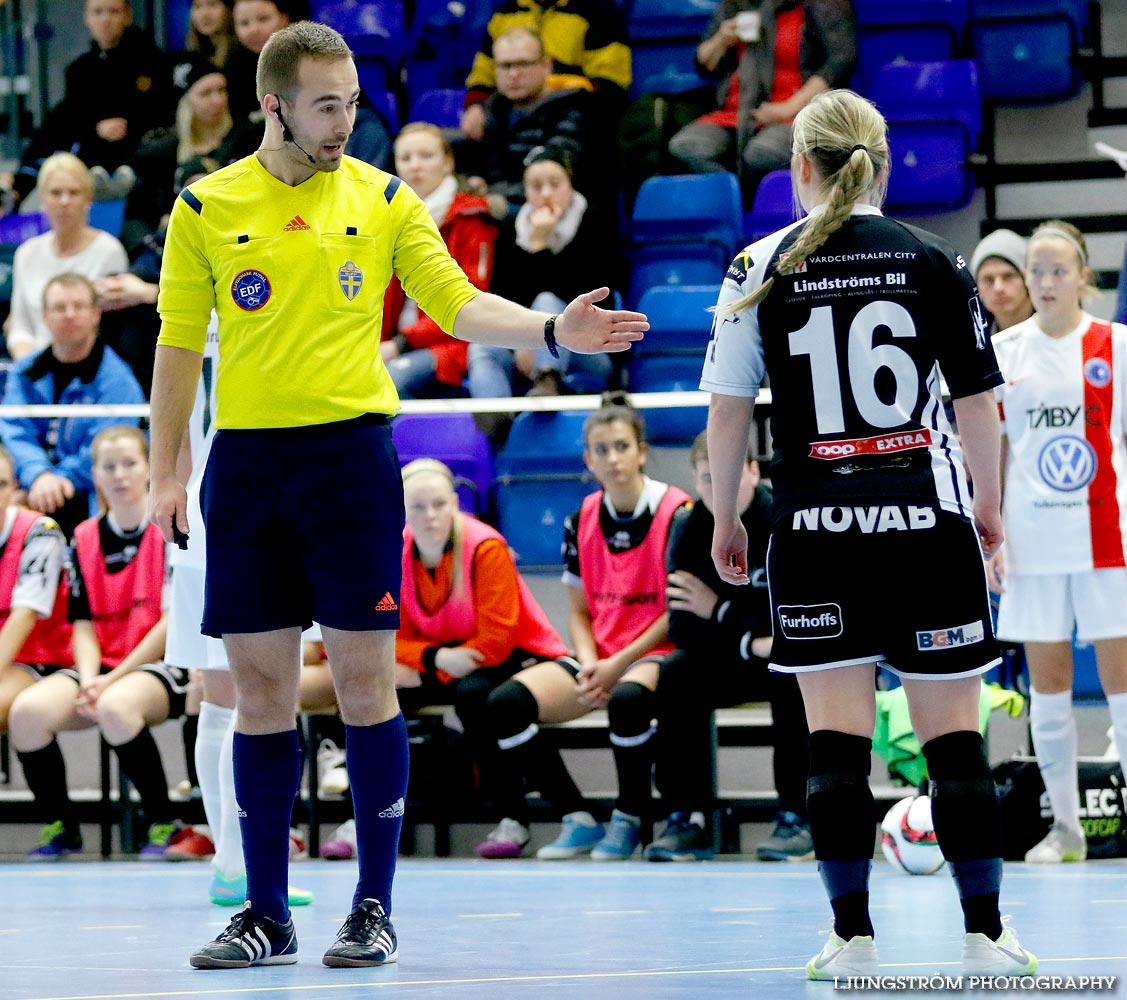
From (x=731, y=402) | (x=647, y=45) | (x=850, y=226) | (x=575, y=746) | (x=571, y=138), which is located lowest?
(x=575, y=746)

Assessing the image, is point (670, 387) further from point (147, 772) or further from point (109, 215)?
point (109, 215)

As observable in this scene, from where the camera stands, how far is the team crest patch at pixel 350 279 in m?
3.78

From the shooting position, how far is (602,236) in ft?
28.9

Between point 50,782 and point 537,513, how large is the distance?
242 cm

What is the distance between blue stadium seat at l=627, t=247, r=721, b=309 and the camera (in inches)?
353

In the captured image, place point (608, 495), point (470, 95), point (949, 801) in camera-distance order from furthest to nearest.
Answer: point (470, 95) → point (608, 495) → point (949, 801)

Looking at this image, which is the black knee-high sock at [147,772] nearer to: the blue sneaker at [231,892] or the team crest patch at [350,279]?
the blue sneaker at [231,892]

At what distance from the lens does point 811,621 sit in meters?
3.36

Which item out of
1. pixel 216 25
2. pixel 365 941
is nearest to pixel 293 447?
pixel 365 941

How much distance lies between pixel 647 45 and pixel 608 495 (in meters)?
4.30

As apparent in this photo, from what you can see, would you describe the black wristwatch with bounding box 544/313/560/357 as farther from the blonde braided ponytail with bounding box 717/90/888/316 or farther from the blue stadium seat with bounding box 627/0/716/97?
the blue stadium seat with bounding box 627/0/716/97

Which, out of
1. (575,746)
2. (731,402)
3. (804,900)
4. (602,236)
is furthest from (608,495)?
(731,402)

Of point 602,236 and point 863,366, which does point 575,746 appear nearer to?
point 602,236

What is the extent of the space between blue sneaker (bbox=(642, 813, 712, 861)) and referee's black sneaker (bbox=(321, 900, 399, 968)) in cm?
298
